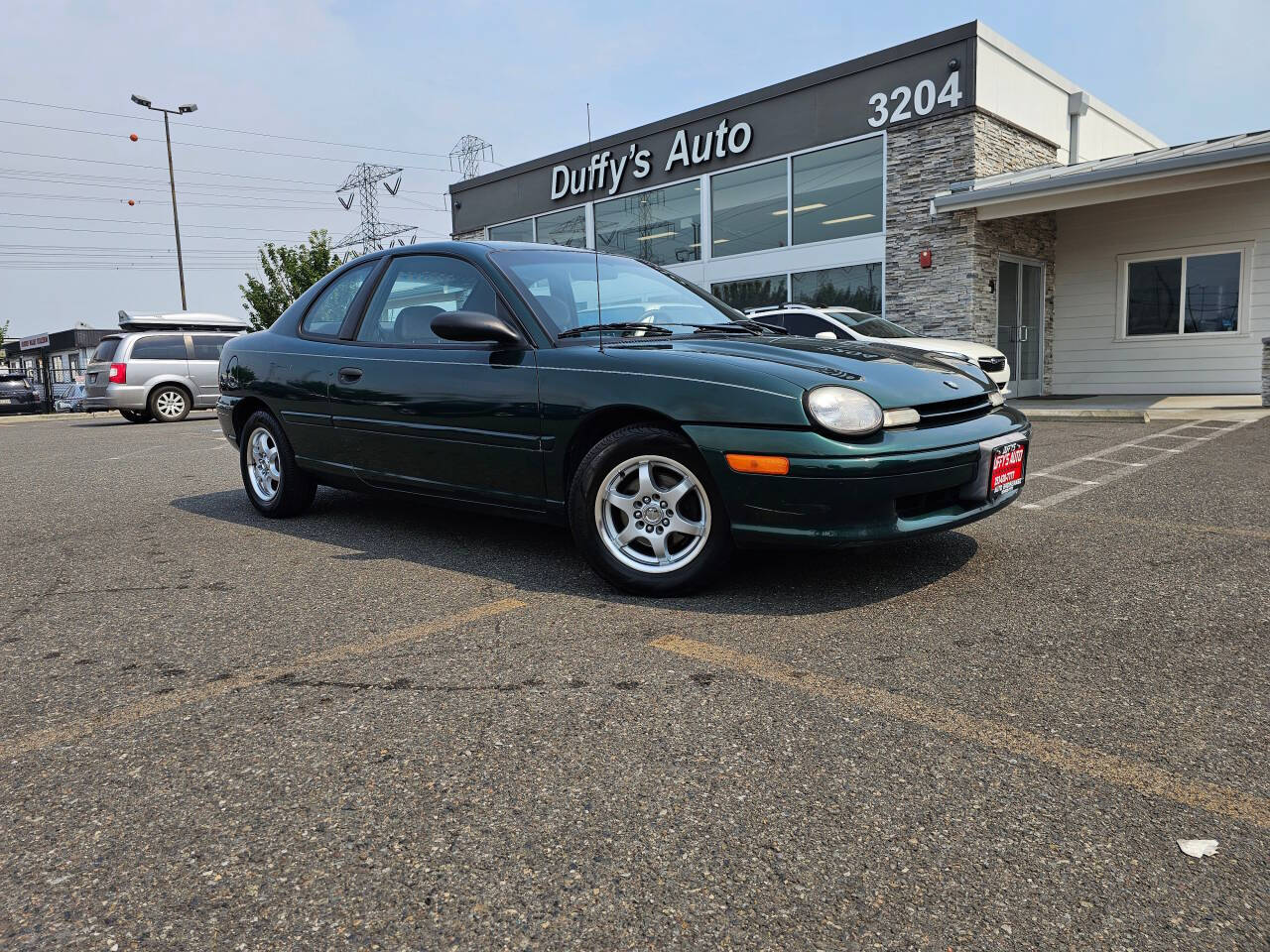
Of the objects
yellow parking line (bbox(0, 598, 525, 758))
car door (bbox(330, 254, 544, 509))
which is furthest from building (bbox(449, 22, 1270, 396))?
yellow parking line (bbox(0, 598, 525, 758))

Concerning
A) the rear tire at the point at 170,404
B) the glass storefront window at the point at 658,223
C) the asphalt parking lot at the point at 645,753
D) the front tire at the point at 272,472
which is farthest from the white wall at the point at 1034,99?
the rear tire at the point at 170,404

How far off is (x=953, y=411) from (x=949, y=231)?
1160 cm

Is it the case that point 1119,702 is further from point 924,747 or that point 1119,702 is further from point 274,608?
point 274,608

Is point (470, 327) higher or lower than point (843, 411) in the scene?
higher

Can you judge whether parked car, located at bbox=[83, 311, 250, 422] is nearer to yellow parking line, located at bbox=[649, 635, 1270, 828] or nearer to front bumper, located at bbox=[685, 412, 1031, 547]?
front bumper, located at bbox=[685, 412, 1031, 547]

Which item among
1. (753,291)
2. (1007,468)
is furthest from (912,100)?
(1007,468)

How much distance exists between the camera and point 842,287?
1567 centimetres

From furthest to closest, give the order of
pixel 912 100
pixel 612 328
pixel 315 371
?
1. pixel 912 100
2. pixel 315 371
3. pixel 612 328

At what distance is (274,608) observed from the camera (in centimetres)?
354

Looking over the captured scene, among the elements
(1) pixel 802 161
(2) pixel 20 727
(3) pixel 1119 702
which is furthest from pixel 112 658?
(1) pixel 802 161

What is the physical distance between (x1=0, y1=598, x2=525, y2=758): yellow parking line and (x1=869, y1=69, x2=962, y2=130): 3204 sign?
1306 cm

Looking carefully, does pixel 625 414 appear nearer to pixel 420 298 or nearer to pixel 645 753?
pixel 420 298

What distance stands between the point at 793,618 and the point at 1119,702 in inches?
42.3

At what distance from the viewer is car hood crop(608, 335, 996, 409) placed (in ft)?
11.1
